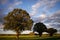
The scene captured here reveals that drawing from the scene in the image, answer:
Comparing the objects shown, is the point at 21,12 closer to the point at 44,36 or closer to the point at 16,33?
the point at 16,33

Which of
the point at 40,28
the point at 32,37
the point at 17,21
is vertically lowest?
the point at 32,37

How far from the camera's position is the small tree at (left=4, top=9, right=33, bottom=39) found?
226cm

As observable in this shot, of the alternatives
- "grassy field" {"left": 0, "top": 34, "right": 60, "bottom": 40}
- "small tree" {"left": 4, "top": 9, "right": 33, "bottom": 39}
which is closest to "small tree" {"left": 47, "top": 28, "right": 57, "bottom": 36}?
"grassy field" {"left": 0, "top": 34, "right": 60, "bottom": 40}

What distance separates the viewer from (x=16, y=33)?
7.41 feet

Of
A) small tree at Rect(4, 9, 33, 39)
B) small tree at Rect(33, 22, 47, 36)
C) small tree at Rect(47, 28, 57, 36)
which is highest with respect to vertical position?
small tree at Rect(4, 9, 33, 39)

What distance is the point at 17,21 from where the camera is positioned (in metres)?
2.28

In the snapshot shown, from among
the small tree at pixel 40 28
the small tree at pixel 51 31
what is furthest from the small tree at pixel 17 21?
the small tree at pixel 51 31

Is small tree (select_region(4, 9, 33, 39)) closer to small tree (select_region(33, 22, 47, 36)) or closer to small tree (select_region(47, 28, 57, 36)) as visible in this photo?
small tree (select_region(33, 22, 47, 36))

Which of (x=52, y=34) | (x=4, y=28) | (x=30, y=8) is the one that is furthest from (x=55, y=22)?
(x=4, y=28)

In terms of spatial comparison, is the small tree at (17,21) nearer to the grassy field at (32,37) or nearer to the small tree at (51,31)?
the grassy field at (32,37)

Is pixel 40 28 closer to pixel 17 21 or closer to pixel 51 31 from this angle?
pixel 51 31

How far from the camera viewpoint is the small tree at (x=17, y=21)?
2.26m

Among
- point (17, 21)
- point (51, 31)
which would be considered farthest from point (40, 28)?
point (17, 21)

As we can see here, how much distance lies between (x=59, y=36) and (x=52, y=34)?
0.11 m
